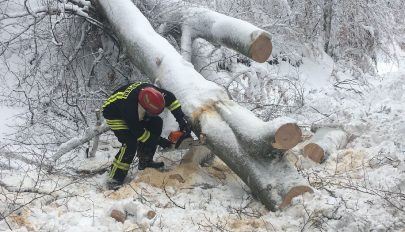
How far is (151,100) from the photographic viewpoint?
4.43 m

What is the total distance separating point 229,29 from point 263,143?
181 cm

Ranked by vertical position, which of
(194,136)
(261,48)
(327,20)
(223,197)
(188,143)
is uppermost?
(261,48)

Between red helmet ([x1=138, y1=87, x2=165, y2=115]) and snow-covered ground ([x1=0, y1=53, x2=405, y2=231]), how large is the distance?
0.60 meters

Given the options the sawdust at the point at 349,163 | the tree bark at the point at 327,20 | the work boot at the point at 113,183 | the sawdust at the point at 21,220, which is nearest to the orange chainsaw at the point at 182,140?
the work boot at the point at 113,183

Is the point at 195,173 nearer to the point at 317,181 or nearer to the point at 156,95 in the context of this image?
the point at 156,95

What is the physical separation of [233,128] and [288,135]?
61 cm

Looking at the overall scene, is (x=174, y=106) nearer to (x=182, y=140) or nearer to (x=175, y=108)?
(x=175, y=108)

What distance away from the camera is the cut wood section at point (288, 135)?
12.6 feet

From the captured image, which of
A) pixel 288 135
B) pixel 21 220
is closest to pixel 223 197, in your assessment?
pixel 288 135

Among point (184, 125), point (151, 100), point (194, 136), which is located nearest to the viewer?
point (151, 100)

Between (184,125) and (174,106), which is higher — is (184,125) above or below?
below

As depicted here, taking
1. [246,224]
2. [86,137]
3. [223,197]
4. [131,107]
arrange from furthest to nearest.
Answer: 1. [86,137]
2. [131,107]
3. [223,197]
4. [246,224]

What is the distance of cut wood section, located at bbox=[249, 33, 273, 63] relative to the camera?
16.0 ft

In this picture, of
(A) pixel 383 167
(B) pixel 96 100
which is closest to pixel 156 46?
(B) pixel 96 100
